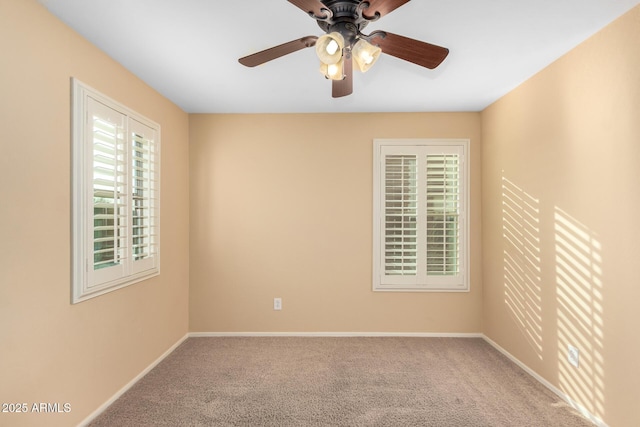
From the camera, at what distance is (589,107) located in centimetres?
221

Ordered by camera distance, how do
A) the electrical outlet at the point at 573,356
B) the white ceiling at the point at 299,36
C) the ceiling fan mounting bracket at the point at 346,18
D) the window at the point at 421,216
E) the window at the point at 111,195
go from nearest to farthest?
1. the ceiling fan mounting bracket at the point at 346,18
2. the white ceiling at the point at 299,36
3. the window at the point at 111,195
4. the electrical outlet at the point at 573,356
5. the window at the point at 421,216

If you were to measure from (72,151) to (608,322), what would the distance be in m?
3.41

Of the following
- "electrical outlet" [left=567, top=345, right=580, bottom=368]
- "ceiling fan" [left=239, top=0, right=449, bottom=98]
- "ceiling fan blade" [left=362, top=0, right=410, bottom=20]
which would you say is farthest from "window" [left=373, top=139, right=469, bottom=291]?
"ceiling fan blade" [left=362, top=0, right=410, bottom=20]

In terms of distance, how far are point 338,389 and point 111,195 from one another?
2.18 m

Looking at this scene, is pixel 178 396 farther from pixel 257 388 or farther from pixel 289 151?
pixel 289 151

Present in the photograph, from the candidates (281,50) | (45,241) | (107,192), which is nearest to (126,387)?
(45,241)

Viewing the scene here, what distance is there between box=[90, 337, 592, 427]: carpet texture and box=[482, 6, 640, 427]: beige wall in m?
0.34

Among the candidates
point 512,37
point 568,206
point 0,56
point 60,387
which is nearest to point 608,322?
point 568,206

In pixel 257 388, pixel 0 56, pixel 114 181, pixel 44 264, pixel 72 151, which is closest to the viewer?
pixel 0 56

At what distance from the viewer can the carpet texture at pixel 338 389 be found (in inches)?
87.6

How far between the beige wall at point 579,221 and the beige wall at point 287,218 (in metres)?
1.09

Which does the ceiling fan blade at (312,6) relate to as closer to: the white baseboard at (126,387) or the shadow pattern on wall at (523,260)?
the shadow pattern on wall at (523,260)

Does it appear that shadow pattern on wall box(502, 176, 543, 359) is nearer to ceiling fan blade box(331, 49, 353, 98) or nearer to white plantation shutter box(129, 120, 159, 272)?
ceiling fan blade box(331, 49, 353, 98)

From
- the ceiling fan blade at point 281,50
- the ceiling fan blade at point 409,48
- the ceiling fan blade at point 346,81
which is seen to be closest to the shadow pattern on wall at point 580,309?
the ceiling fan blade at point 409,48
